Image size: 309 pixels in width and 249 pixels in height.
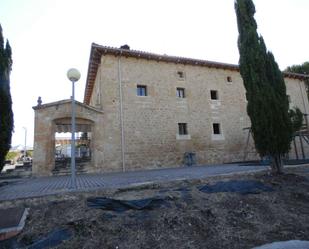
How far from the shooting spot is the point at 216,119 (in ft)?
48.8

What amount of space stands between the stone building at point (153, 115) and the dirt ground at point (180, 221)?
23.0 ft

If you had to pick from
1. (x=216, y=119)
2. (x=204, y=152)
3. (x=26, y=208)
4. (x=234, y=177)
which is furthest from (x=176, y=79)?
(x=26, y=208)

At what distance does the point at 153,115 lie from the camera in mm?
13281

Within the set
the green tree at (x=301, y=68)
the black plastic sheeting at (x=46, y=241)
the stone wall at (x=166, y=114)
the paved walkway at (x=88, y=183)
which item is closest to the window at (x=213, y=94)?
the stone wall at (x=166, y=114)

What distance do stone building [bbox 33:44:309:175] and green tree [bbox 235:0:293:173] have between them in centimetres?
645

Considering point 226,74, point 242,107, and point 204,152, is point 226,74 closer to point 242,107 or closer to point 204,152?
point 242,107

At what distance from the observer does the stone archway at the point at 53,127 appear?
10.9m

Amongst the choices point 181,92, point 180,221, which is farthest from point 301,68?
point 180,221

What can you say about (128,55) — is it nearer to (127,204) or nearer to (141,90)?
(141,90)

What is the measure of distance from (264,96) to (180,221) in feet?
18.1

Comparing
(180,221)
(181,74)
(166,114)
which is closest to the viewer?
(180,221)

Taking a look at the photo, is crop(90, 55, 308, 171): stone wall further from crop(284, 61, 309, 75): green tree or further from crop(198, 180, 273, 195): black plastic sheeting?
crop(284, 61, 309, 75): green tree

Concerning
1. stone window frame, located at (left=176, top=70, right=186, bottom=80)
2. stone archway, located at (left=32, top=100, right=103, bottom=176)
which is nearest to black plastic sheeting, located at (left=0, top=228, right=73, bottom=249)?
stone archway, located at (left=32, top=100, right=103, bottom=176)

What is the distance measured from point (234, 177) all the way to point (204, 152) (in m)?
7.24
